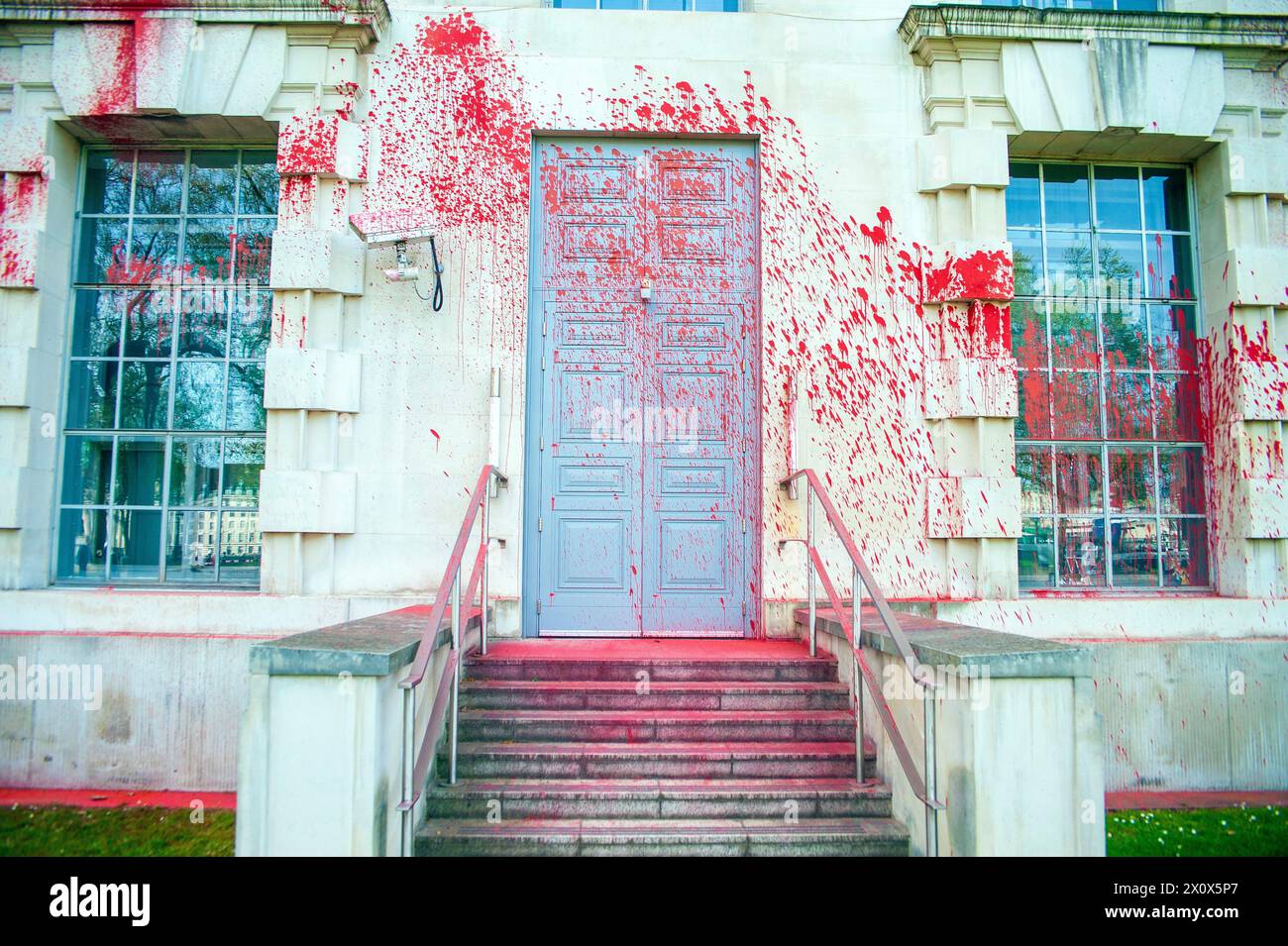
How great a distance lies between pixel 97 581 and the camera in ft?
20.0

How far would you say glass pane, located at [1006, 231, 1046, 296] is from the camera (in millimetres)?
6492

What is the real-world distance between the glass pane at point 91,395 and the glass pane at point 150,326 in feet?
0.75

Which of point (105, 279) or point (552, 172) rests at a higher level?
point (552, 172)

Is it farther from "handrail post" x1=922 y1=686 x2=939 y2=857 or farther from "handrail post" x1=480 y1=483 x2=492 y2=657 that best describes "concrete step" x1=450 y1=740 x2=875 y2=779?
"handrail post" x1=480 y1=483 x2=492 y2=657

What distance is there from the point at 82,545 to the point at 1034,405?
7358mm

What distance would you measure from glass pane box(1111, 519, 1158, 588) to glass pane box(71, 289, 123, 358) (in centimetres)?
790

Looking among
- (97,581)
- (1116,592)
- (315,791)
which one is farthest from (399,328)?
(1116,592)

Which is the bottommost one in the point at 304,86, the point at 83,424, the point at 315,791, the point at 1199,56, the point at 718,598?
the point at 315,791

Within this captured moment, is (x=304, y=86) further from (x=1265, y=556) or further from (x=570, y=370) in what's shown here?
(x=1265, y=556)

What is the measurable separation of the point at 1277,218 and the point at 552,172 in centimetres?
559

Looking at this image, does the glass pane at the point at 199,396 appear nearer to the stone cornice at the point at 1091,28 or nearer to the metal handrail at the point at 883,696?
the metal handrail at the point at 883,696

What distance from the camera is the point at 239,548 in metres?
6.16

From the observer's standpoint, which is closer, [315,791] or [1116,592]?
[315,791]

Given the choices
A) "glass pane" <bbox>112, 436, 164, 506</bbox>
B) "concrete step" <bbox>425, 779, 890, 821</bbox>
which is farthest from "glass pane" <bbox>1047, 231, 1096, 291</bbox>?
"glass pane" <bbox>112, 436, 164, 506</bbox>
